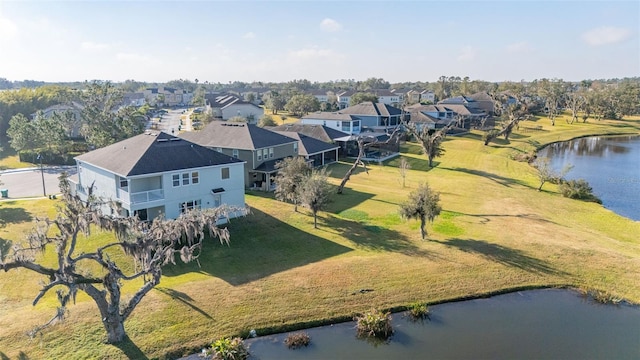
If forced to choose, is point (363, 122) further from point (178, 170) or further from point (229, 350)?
point (229, 350)

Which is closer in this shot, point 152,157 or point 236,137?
point 152,157

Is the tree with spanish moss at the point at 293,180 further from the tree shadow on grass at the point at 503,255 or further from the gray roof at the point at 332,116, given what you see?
the gray roof at the point at 332,116

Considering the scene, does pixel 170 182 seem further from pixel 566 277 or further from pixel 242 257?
pixel 566 277

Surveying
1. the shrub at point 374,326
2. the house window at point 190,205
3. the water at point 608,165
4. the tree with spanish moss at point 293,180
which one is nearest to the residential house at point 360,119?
the water at point 608,165

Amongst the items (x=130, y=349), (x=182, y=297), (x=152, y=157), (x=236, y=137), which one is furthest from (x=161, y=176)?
(x=236, y=137)

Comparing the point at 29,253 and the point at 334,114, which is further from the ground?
the point at 334,114

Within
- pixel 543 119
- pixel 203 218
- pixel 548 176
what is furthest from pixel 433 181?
pixel 543 119
